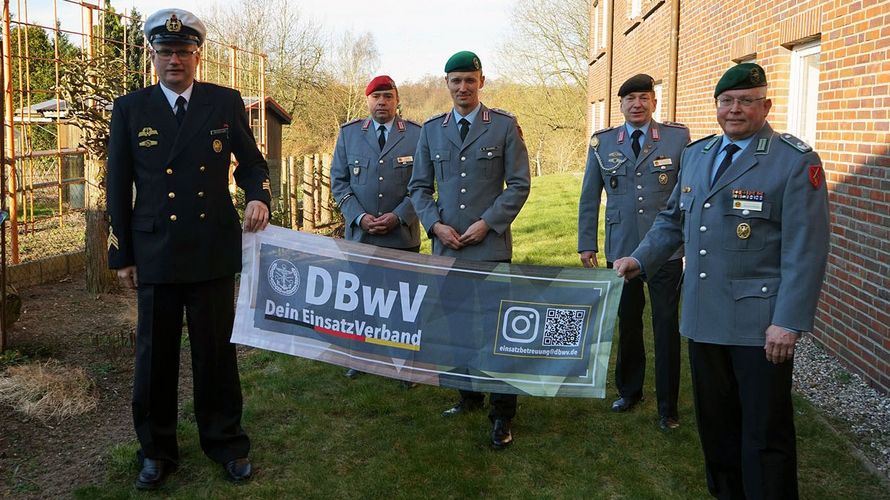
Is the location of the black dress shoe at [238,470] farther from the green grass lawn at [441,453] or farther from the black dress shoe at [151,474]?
the black dress shoe at [151,474]

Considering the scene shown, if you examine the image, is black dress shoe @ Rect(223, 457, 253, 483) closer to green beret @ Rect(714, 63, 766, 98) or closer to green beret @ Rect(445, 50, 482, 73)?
green beret @ Rect(445, 50, 482, 73)

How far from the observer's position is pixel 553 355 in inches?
173

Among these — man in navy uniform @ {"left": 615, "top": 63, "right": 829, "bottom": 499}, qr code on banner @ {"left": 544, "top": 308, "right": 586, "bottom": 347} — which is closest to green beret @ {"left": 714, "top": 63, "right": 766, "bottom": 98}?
man in navy uniform @ {"left": 615, "top": 63, "right": 829, "bottom": 499}

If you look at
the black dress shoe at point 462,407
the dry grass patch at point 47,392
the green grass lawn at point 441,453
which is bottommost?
the green grass lawn at point 441,453

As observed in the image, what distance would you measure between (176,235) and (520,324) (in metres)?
1.90

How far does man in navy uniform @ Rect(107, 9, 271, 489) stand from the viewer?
4.12 m

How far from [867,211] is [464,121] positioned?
10.6 ft

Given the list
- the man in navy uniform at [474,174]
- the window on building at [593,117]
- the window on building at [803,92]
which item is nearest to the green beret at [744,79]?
the man in navy uniform at [474,174]

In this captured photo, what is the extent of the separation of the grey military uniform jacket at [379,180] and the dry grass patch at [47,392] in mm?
2226

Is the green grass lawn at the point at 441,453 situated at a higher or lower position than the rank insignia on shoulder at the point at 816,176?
lower

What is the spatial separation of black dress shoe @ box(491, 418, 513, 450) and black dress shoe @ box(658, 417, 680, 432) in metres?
1.01

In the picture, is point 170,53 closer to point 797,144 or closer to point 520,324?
point 520,324

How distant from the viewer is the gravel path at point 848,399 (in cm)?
484

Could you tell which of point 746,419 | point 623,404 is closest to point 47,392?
point 623,404
